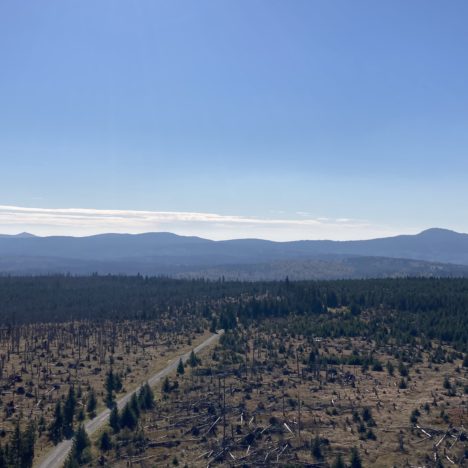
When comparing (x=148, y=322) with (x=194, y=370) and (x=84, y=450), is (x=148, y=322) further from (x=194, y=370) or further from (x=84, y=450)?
(x=84, y=450)

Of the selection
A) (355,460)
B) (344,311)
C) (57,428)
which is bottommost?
(57,428)

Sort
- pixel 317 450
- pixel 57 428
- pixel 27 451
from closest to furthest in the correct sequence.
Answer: pixel 27 451 → pixel 317 450 → pixel 57 428

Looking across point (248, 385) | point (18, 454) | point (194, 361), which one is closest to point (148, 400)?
point (248, 385)

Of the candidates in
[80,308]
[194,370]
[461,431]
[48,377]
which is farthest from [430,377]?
[80,308]

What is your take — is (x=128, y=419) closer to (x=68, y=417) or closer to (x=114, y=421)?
(x=114, y=421)

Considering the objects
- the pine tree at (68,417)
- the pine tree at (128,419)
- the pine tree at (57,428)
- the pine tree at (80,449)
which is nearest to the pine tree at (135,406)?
the pine tree at (128,419)

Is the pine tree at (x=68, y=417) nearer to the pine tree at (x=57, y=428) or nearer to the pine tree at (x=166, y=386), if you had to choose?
the pine tree at (x=57, y=428)

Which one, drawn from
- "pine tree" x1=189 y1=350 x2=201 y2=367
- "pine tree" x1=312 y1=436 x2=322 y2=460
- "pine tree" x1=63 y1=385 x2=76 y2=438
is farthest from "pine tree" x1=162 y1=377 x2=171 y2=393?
"pine tree" x1=312 y1=436 x2=322 y2=460

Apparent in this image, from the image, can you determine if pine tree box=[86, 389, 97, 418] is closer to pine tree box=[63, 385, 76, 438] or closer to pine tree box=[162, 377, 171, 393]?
pine tree box=[63, 385, 76, 438]

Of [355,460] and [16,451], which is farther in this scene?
[355,460]

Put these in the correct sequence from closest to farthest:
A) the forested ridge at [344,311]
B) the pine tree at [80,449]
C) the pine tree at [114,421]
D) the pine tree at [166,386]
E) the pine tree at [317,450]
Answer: the pine tree at [80,449] → the pine tree at [317,450] → the pine tree at [114,421] → the pine tree at [166,386] → the forested ridge at [344,311]

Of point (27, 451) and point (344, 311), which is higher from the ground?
point (344, 311)
